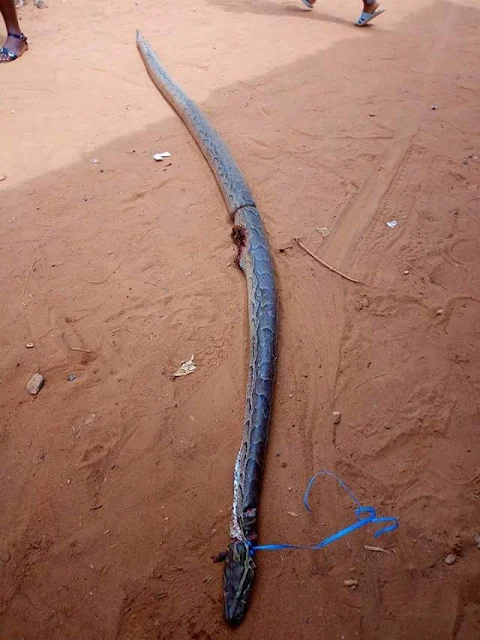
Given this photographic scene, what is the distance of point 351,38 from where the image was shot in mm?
5848

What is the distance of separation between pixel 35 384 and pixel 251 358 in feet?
3.62

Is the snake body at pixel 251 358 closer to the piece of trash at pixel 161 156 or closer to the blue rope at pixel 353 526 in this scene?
the blue rope at pixel 353 526

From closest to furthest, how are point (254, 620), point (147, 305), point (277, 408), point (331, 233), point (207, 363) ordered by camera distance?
1. point (254, 620)
2. point (277, 408)
3. point (207, 363)
4. point (147, 305)
5. point (331, 233)

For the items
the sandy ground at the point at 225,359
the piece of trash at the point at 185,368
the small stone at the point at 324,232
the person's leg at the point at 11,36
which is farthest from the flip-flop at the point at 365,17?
the piece of trash at the point at 185,368

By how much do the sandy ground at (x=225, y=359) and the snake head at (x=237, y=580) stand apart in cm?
5

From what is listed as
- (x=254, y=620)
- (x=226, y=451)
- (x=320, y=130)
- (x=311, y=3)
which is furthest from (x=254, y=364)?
(x=311, y=3)

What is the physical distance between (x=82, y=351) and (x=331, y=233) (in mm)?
1777

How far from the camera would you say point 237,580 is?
5.38 feet

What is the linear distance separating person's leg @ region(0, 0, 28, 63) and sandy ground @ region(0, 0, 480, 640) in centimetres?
84

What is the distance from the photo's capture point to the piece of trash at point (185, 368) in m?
2.32

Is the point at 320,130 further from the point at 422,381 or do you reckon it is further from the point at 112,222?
the point at 422,381

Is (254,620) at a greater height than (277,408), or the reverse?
(277,408)

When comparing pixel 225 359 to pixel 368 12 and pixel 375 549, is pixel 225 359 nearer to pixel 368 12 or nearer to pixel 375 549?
pixel 375 549

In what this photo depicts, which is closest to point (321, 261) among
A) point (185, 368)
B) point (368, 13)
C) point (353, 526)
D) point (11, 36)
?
point (185, 368)
